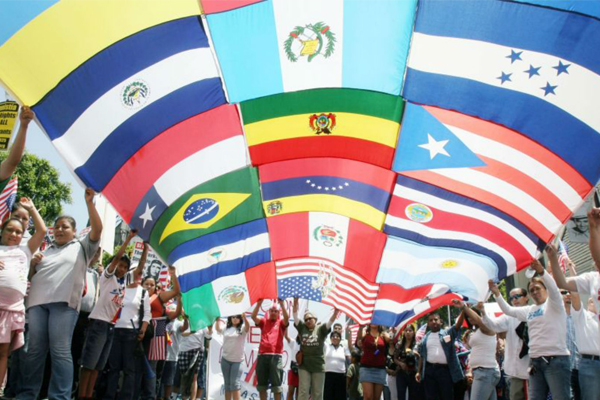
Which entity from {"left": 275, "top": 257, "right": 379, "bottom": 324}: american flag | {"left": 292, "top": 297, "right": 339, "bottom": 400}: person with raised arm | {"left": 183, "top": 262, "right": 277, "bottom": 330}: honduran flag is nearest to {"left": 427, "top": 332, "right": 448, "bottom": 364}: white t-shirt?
{"left": 275, "top": 257, "right": 379, "bottom": 324}: american flag

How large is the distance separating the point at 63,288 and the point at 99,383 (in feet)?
9.91

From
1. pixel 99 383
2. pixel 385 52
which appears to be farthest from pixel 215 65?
pixel 99 383

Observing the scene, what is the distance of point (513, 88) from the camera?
16.5 feet

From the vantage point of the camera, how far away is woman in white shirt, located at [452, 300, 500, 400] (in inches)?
293

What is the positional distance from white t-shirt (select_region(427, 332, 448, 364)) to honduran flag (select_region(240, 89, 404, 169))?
3.71m

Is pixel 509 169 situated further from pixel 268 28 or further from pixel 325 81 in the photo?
pixel 268 28

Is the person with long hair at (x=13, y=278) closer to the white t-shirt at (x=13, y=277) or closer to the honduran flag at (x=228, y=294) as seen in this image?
the white t-shirt at (x=13, y=277)

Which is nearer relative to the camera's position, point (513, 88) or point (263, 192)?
point (513, 88)

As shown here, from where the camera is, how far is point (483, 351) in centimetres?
753

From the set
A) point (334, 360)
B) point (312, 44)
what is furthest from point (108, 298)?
point (334, 360)

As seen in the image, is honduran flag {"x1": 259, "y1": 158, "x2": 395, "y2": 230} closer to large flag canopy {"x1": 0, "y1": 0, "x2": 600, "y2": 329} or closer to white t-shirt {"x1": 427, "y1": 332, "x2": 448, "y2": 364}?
large flag canopy {"x1": 0, "y1": 0, "x2": 600, "y2": 329}

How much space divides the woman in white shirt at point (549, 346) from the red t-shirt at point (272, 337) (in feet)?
16.3

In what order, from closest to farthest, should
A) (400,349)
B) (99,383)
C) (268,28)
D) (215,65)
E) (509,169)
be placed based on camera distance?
(268,28) < (215,65) < (509,169) < (99,383) < (400,349)

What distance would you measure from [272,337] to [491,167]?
5427 mm
